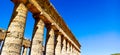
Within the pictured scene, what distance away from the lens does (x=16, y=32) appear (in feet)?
38.1

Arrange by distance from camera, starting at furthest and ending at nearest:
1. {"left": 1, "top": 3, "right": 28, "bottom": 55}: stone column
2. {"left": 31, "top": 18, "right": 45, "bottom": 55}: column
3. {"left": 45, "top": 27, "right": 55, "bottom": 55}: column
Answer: {"left": 45, "top": 27, "right": 55, "bottom": 55}: column < {"left": 31, "top": 18, "right": 45, "bottom": 55}: column < {"left": 1, "top": 3, "right": 28, "bottom": 55}: stone column

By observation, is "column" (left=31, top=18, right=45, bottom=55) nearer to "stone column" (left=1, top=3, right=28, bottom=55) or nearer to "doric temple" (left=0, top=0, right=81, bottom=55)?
"doric temple" (left=0, top=0, right=81, bottom=55)

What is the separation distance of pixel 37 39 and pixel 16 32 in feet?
12.0

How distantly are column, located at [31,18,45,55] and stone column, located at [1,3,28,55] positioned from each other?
2.98 m

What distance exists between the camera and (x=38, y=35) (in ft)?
50.1

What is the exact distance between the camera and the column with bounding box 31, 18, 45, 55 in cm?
1464

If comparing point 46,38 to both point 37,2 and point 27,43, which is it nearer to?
point 37,2

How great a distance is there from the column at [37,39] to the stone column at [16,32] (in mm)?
2980

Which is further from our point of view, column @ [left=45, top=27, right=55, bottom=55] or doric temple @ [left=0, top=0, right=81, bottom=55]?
column @ [left=45, top=27, right=55, bottom=55]

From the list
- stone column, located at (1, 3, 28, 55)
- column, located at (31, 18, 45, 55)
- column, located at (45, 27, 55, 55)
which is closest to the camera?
stone column, located at (1, 3, 28, 55)

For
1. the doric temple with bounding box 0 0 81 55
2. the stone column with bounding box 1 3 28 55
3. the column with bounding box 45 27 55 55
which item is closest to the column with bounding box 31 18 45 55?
the doric temple with bounding box 0 0 81 55

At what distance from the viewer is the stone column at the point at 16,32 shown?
11.0m

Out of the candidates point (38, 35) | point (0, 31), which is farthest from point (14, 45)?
point (0, 31)

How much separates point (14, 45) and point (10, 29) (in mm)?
1264
